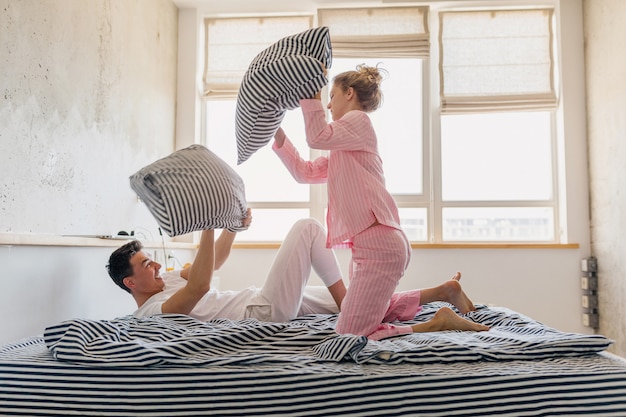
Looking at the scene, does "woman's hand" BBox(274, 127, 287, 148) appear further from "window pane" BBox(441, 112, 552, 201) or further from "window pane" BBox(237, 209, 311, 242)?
"window pane" BBox(441, 112, 552, 201)

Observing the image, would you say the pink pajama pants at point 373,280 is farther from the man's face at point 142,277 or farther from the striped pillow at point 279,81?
the man's face at point 142,277

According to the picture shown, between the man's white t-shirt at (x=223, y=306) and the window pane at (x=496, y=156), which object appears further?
the window pane at (x=496, y=156)

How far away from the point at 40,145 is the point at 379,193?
1268mm

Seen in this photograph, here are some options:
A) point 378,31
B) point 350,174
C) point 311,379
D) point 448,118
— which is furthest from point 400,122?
point 311,379

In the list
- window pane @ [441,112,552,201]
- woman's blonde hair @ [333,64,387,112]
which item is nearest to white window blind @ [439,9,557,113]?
window pane @ [441,112,552,201]

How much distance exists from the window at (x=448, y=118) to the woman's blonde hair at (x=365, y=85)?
1937 millimetres

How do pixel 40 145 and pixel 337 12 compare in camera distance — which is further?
pixel 337 12

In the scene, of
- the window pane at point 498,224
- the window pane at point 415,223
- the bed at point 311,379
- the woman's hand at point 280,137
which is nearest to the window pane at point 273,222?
the window pane at point 415,223

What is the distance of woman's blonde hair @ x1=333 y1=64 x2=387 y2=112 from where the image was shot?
197 cm

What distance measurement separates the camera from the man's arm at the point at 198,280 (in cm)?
177

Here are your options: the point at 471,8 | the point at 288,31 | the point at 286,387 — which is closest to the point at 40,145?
the point at 286,387

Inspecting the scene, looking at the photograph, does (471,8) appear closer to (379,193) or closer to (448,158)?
(448,158)

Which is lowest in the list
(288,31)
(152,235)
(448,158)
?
(152,235)

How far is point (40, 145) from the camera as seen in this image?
2018 mm
